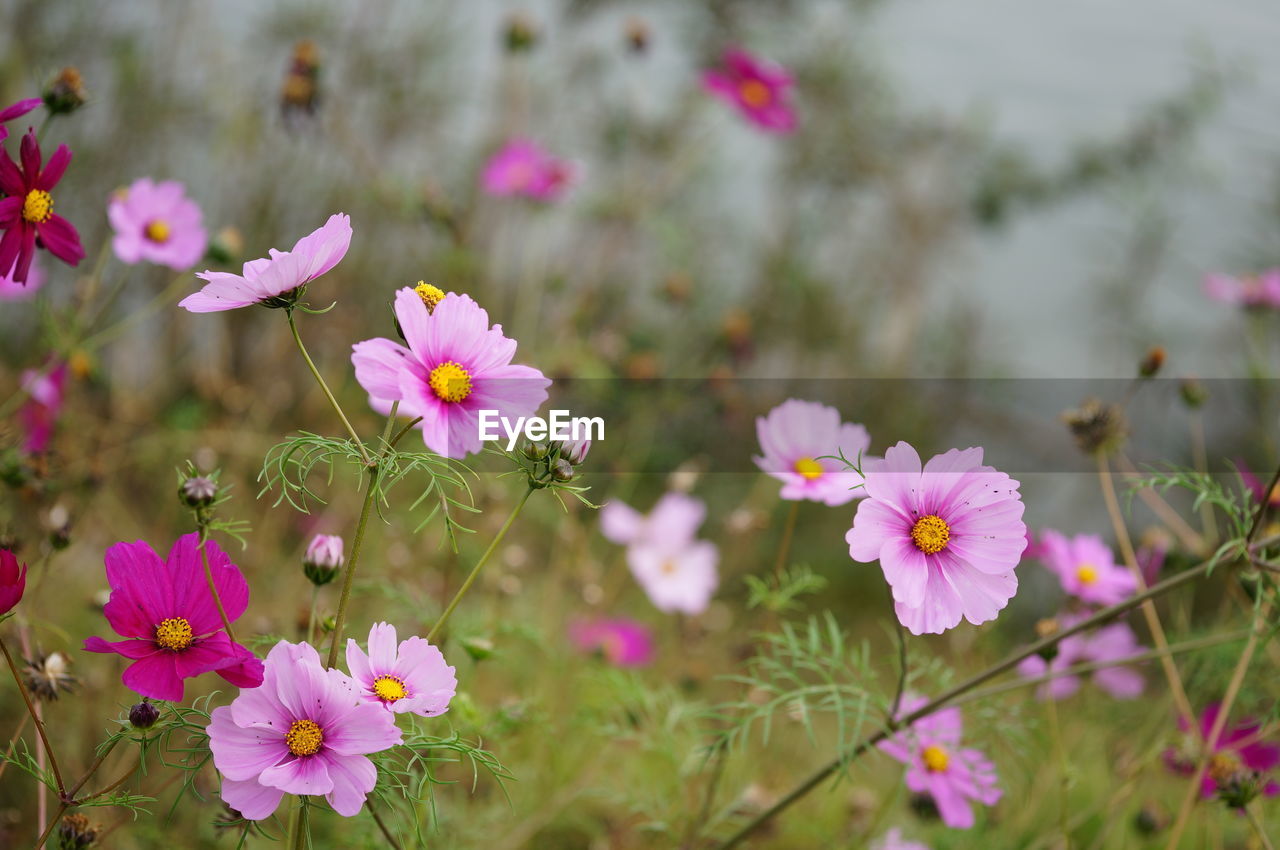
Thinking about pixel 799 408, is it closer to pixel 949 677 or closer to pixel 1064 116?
pixel 949 677

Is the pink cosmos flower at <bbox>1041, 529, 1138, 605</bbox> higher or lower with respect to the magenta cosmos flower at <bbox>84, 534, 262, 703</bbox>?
lower

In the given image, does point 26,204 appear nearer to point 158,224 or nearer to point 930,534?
point 158,224

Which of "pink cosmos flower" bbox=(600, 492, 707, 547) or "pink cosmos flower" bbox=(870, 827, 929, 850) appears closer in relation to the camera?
"pink cosmos flower" bbox=(870, 827, 929, 850)

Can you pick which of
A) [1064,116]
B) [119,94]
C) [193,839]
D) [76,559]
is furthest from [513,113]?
[1064,116]

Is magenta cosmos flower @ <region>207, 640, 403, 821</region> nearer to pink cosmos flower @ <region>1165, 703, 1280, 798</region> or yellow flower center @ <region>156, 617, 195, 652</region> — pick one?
yellow flower center @ <region>156, 617, 195, 652</region>

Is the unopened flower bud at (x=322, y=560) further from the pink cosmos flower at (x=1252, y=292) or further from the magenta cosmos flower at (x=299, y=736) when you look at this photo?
the pink cosmos flower at (x=1252, y=292)

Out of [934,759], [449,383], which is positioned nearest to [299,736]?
[449,383]

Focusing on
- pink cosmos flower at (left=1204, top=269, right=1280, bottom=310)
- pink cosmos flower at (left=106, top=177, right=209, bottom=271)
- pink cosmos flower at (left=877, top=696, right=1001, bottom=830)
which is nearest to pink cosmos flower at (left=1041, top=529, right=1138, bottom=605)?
pink cosmos flower at (left=877, top=696, right=1001, bottom=830)
